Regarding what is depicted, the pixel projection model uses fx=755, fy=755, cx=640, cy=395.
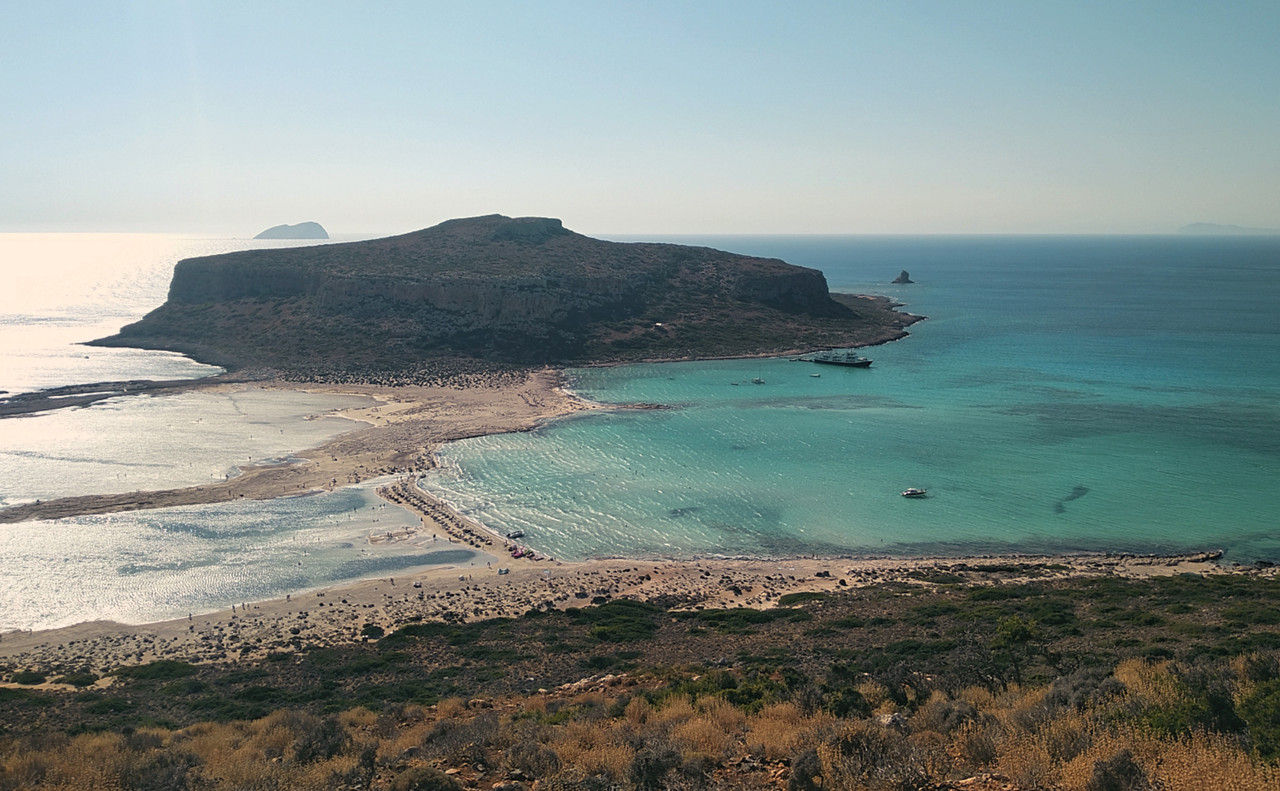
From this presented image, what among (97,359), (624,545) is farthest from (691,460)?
(97,359)

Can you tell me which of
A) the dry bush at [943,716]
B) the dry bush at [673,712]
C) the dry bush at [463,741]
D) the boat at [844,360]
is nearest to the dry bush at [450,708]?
the dry bush at [463,741]

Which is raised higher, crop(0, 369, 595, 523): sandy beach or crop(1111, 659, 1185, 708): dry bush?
crop(1111, 659, 1185, 708): dry bush

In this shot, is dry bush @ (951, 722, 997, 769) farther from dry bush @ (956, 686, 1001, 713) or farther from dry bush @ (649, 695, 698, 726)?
dry bush @ (649, 695, 698, 726)

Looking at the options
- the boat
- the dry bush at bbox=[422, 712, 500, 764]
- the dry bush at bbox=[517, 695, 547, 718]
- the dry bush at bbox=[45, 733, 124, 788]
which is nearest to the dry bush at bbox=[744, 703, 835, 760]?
the dry bush at bbox=[422, 712, 500, 764]

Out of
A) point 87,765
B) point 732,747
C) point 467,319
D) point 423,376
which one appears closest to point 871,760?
point 732,747

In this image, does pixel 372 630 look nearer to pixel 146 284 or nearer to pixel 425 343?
pixel 425 343

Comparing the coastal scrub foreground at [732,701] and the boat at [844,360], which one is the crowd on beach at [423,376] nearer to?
the boat at [844,360]

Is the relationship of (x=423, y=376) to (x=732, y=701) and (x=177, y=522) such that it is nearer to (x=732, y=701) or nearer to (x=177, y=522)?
(x=177, y=522)
